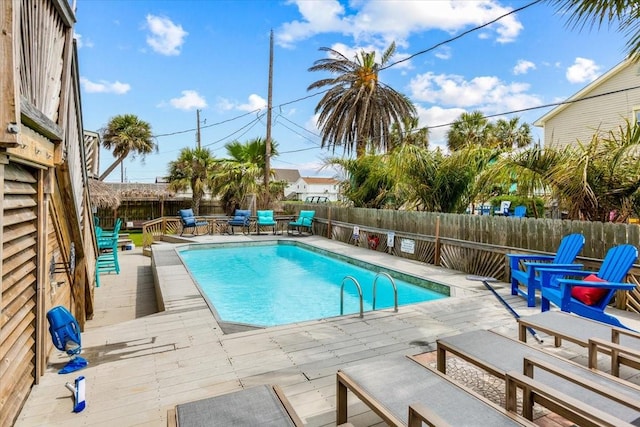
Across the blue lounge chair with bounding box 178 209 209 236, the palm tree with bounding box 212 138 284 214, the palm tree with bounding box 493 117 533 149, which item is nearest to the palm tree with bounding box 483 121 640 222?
the blue lounge chair with bounding box 178 209 209 236

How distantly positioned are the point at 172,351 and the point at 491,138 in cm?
2204

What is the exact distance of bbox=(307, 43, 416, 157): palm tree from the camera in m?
15.0

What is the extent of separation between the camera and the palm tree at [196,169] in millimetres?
16703

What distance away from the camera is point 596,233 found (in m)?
5.08

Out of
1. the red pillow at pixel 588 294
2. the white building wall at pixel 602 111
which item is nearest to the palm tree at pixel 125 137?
the white building wall at pixel 602 111

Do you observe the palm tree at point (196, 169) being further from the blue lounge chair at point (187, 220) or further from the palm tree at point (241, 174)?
the blue lounge chair at point (187, 220)

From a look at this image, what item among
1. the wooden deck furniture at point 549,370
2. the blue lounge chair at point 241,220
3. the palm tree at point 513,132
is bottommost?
the wooden deck furniture at point 549,370

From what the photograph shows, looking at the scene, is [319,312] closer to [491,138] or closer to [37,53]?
[37,53]

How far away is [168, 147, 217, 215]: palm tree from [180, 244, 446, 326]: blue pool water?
616 centimetres

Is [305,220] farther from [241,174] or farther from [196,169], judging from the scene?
[196,169]

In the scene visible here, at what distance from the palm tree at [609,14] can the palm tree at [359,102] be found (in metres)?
11.2

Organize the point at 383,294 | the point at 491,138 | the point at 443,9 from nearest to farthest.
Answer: the point at 383,294 → the point at 443,9 → the point at 491,138

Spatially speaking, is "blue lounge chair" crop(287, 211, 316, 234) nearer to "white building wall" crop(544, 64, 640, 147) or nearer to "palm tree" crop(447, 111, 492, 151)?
"white building wall" crop(544, 64, 640, 147)

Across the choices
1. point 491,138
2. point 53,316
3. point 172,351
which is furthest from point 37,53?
point 491,138
